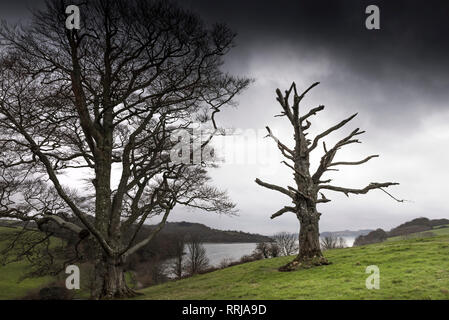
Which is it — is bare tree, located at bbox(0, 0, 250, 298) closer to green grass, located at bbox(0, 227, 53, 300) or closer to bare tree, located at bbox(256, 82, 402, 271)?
bare tree, located at bbox(256, 82, 402, 271)

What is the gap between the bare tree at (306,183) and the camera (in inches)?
520

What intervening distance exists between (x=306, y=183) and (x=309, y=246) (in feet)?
11.1

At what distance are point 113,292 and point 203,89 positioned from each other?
30.6 ft

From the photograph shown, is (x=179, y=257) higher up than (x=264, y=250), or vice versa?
(x=264, y=250)

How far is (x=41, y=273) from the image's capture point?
35.0 ft

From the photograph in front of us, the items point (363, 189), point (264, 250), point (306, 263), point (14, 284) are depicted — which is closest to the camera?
point (306, 263)

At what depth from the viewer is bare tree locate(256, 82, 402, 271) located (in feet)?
43.3

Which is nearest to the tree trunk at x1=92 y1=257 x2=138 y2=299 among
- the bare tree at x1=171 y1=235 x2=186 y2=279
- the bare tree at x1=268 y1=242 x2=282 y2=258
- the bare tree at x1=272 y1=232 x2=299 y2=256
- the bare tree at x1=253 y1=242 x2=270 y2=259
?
the bare tree at x1=253 y1=242 x2=270 y2=259

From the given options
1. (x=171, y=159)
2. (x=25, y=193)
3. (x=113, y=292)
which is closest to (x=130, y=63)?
(x=171, y=159)

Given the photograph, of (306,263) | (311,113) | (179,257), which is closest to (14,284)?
(179,257)

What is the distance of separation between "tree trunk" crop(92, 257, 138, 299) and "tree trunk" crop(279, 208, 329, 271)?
8.21 meters

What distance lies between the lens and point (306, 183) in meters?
14.1

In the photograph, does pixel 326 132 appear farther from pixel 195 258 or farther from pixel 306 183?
pixel 195 258

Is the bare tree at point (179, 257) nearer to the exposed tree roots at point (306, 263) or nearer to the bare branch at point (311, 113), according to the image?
the exposed tree roots at point (306, 263)
